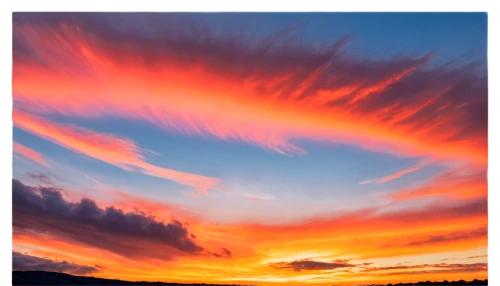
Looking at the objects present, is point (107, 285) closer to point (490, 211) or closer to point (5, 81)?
point (5, 81)

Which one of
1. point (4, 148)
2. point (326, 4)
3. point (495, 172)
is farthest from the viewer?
point (326, 4)

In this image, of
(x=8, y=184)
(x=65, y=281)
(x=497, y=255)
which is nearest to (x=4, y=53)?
(x=8, y=184)

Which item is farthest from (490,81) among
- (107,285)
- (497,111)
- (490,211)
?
(107,285)

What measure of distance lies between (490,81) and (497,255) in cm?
204

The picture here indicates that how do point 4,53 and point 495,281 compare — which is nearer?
point 495,281

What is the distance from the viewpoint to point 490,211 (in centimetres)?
596

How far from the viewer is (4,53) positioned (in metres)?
6.88

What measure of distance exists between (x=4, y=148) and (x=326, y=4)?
4702 mm

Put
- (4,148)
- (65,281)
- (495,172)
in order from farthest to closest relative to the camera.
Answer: (65,281), (4,148), (495,172)

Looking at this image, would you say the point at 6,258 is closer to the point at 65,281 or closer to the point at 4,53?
the point at 4,53

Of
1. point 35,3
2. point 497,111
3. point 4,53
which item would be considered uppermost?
point 35,3

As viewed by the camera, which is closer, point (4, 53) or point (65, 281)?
point (4, 53)

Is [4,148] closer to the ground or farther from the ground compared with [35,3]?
closer to the ground

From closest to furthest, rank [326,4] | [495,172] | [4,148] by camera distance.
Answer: [495,172] → [4,148] → [326,4]
